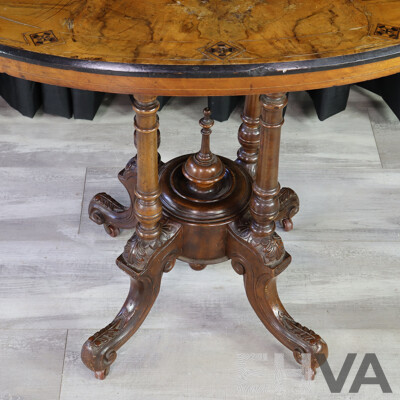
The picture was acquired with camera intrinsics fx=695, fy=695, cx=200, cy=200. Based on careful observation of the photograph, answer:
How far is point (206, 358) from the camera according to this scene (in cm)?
149

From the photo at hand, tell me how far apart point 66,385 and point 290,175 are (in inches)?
35.3

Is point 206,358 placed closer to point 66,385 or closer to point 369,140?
point 66,385

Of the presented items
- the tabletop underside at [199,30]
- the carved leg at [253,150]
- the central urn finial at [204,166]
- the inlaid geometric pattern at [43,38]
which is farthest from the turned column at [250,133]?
the inlaid geometric pattern at [43,38]

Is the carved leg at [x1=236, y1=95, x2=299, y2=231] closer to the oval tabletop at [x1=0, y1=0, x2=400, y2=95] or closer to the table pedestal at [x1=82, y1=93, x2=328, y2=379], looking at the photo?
the table pedestal at [x1=82, y1=93, x2=328, y2=379]

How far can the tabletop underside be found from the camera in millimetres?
1004

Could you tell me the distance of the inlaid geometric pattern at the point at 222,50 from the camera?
1001 millimetres

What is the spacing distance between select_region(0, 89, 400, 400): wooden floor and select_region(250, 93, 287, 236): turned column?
0.29m

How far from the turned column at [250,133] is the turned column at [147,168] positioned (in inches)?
13.0

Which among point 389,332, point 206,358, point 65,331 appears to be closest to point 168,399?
Result: point 206,358

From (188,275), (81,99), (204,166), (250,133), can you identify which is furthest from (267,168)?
(81,99)

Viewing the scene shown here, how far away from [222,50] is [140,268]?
587 mm

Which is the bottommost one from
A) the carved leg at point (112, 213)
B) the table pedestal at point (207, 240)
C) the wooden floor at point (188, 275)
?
the wooden floor at point (188, 275)

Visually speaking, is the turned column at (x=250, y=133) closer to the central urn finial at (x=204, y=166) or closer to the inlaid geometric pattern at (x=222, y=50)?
the central urn finial at (x=204, y=166)

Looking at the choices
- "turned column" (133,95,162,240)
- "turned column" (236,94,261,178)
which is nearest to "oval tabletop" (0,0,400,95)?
"turned column" (133,95,162,240)
